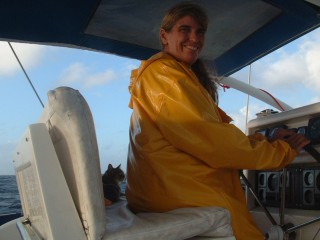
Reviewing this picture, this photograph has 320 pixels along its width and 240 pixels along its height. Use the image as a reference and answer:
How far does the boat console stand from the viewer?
201cm

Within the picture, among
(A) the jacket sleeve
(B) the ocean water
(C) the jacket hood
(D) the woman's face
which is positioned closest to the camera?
(A) the jacket sleeve

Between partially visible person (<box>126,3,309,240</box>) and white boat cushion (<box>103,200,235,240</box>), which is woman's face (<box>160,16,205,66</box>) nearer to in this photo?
partially visible person (<box>126,3,309,240</box>)

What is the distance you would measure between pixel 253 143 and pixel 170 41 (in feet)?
2.40

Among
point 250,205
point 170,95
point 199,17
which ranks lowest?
point 250,205

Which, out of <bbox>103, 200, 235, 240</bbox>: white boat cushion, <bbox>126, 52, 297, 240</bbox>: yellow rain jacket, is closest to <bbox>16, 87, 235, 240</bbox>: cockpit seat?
<bbox>103, 200, 235, 240</bbox>: white boat cushion

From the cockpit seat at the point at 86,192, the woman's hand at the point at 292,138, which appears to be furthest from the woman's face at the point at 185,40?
the cockpit seat at the point at 86,192

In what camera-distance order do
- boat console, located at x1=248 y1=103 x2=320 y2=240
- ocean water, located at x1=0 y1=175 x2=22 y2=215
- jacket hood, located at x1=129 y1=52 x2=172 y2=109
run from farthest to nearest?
ocean water, located at x1=0 y1=175 x2=22 y2=215 → boat console, located at x1=248 y1=103 x2=320 y2=240 → jacket hood, located at x1=129 y1=52 x2=172 y2=109

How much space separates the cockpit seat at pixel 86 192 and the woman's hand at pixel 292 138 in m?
0.56

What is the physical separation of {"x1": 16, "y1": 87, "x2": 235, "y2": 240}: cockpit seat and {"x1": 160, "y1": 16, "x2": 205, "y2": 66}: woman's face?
2.66 feet

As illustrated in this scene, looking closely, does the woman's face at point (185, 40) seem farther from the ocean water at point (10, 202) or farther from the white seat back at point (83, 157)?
the ocean water at point (10, 202)

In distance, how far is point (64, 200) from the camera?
1178mm

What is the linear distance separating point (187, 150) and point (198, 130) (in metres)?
0.11

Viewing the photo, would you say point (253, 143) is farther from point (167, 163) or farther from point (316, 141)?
point (316, 141)

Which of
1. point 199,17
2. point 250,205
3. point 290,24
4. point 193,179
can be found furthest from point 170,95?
point 290,24
